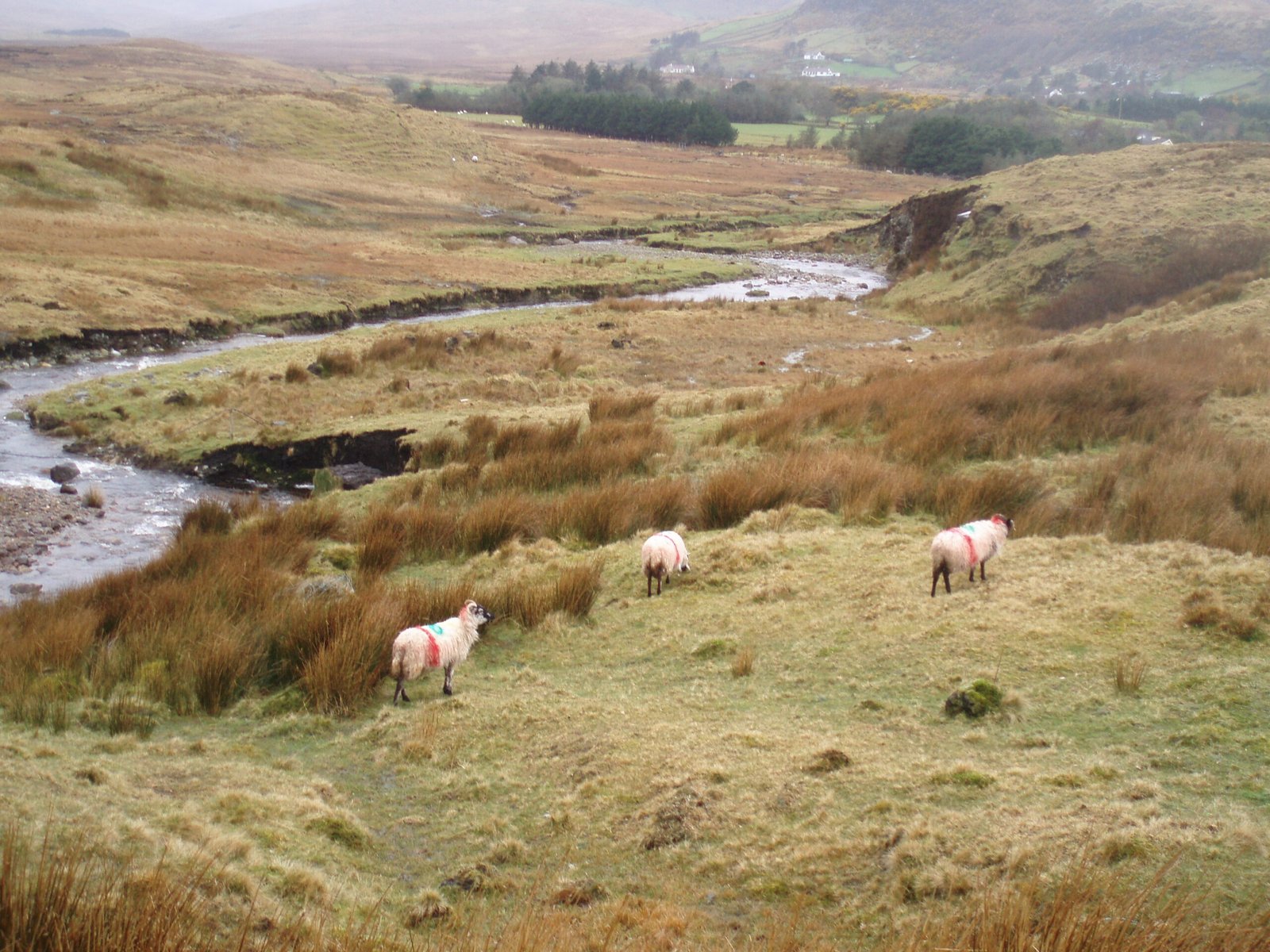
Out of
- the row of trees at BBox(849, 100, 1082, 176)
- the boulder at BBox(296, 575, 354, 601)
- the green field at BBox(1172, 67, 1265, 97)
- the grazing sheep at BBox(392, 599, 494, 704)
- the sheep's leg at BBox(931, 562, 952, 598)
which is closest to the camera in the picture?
Answer: the grazing sheep at BBox(392, 599, 494, 704)

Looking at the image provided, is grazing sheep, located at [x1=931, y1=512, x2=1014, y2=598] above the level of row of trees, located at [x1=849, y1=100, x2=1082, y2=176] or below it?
below

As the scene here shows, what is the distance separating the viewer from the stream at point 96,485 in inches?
482

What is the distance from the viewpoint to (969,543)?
7891mm

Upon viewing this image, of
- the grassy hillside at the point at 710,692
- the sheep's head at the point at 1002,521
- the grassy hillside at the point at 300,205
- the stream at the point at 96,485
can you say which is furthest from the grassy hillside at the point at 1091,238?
the sheep's head at the point at 1002,521

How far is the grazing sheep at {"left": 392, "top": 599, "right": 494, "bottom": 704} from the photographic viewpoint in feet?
23.2

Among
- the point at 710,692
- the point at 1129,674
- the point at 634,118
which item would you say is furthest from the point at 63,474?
the point at 634,118

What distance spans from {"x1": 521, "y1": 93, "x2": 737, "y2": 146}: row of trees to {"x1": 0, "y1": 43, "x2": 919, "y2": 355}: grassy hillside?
1931 cm

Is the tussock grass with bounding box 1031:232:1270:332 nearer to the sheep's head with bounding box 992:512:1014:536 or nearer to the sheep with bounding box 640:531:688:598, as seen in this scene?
the sheep's head with bounding box 992:512:1014:536

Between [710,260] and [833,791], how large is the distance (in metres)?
46.1

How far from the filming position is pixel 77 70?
385 ft

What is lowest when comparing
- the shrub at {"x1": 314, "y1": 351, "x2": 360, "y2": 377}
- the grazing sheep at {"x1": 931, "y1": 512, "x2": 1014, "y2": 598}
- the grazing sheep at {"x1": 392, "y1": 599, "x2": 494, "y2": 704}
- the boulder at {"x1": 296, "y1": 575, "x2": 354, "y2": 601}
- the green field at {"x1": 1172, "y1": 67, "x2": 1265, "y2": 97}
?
the shrub at {"x1": 314, "y1": 351, "x2": 360, "y2": 377}

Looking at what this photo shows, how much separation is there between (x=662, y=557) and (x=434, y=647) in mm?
2447

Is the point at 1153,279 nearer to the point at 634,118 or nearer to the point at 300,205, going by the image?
the point at 300,205

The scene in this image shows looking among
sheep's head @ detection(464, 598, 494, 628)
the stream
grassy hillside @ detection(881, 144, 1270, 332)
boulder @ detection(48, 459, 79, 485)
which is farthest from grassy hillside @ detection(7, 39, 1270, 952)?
grassy hillside @ detection(881, 144, 1270, 332)
